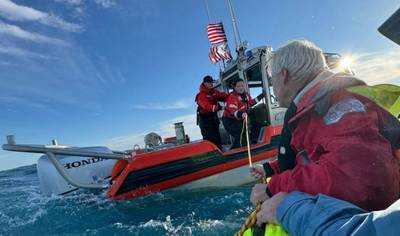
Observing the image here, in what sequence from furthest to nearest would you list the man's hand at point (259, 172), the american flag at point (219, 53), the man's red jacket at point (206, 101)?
the american flag at point (219, 53) → the man's red jacket at point (206, 101) → the man's hand at point (259, 172)

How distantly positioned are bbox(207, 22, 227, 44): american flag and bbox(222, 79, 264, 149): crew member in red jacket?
2365 millimetres

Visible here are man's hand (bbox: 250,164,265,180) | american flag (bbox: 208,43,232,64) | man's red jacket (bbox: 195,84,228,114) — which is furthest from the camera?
american flag (bbox: 208,43,232,64)

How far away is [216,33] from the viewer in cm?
867

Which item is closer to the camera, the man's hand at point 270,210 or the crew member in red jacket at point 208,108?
Answer: the man's hand at point 270,210

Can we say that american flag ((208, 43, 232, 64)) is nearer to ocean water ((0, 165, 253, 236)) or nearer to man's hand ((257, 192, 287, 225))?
ocean water ((0, 165, 253, 236))

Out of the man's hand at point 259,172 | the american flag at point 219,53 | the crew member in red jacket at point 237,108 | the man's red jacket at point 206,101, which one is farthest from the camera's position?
the american flag at point 219,53

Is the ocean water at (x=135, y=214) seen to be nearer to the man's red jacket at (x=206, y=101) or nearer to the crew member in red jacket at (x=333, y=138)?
the man's red jacket at (x=206, y=101)

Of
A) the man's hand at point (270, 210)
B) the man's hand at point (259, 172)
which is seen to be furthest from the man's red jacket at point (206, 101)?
the man's hand at point (270, 210)

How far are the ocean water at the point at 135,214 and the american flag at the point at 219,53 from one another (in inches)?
144

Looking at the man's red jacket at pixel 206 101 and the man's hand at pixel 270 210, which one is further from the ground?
the man's red jacket at pixel 206 101

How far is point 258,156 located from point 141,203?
2.56m

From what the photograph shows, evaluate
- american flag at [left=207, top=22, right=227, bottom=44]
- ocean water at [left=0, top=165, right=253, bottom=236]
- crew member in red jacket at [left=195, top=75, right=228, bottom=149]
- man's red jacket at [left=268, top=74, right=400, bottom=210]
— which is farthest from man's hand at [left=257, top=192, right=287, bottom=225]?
american flag at [left=207, top=22, right=227, bottom=44]

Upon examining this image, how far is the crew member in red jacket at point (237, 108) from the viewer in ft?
21.5

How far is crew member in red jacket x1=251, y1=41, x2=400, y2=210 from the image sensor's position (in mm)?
1225
